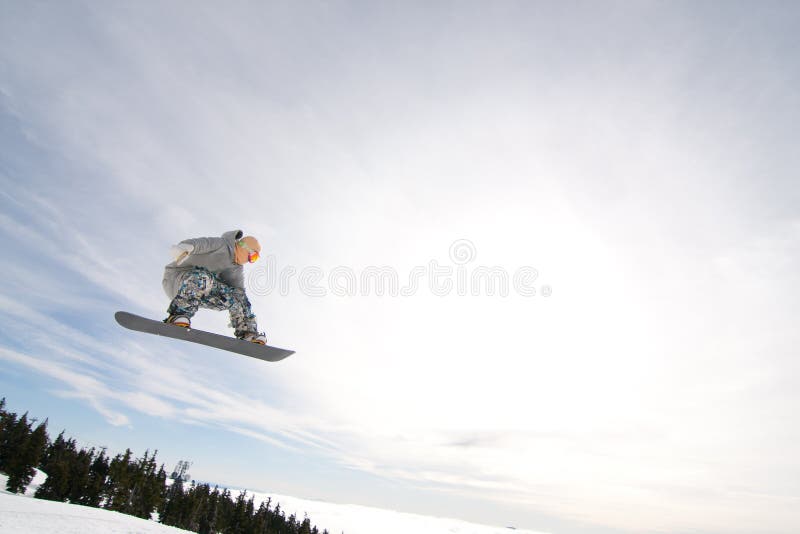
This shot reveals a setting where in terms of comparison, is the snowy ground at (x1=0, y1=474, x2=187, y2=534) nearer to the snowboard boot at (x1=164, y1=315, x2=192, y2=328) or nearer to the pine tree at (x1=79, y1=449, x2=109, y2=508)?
the snowboard boot at (x1=164, y1=315, x2=192, y2=328)

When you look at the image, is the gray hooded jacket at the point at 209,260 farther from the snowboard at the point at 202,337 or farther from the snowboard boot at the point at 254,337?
the snowboard boot at the point at 254,337

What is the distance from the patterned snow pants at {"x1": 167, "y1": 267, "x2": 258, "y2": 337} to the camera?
8273mm

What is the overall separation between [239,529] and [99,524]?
98887 mm

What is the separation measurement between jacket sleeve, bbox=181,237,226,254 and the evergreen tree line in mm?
86672

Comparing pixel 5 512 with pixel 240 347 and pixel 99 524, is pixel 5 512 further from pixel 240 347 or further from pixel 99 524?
pixel 240 347

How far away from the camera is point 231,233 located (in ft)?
27.8

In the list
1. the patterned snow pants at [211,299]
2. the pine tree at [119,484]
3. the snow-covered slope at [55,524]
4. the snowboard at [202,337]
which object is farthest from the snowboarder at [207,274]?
the pine tree at [119,484]

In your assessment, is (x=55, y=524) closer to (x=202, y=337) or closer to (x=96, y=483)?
(x=202, y=337)

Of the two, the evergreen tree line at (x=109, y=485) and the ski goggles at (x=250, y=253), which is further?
the evergreen tree line at (x=109, y=485)

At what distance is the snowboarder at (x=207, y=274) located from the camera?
8117 mm

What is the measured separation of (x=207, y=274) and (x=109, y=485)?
9439 centimetres

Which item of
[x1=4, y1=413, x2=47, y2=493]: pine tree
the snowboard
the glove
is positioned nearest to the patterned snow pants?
the snowboard

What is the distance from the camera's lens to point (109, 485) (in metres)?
74.1

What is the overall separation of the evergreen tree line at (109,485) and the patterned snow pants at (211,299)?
280ft
